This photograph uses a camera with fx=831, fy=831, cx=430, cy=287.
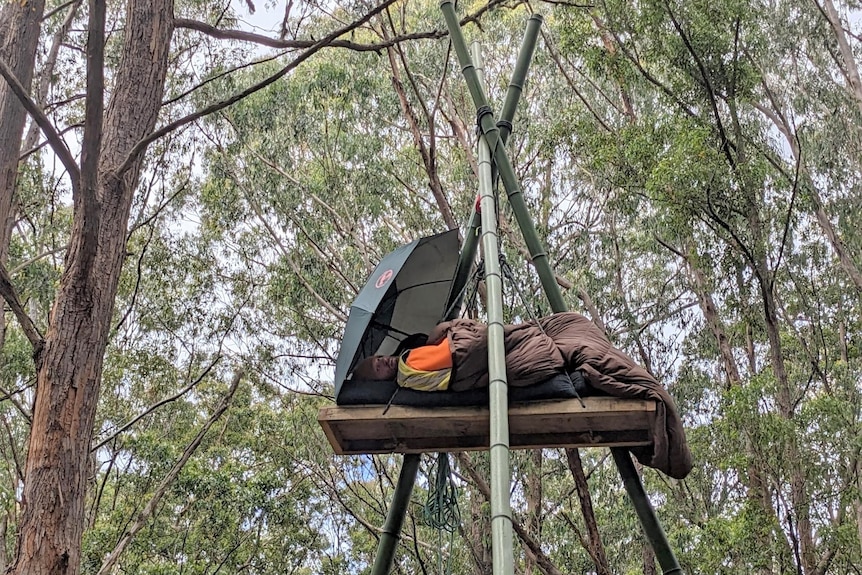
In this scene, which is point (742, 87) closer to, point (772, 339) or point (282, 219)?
point (772, 339)

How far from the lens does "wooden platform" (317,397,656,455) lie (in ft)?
8.22

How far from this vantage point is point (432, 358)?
2.61m

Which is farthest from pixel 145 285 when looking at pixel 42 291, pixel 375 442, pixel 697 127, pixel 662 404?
pixel 662 404

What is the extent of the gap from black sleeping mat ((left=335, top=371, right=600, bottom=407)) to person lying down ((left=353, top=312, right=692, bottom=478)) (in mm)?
20

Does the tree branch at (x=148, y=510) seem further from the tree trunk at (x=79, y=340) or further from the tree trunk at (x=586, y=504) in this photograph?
the tree trunk at (x=79, y=340)

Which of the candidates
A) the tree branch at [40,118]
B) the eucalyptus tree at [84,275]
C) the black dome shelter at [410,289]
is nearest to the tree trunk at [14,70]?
the eucalyptus tree at [84,275]

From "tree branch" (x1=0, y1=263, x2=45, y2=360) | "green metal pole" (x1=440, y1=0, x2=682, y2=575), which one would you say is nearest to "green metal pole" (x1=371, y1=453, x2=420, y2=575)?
"green metal pole" (x1=440, y1=0, x2=682, y2=575)

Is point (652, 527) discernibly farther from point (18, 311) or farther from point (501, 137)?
point (18, 311)

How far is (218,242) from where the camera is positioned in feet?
31.3

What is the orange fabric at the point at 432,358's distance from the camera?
2.59 m

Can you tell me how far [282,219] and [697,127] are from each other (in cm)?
449

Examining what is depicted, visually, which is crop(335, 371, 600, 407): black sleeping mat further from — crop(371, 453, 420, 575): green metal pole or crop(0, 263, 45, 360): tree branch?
crop(0, 263, 45, 360): tree branch

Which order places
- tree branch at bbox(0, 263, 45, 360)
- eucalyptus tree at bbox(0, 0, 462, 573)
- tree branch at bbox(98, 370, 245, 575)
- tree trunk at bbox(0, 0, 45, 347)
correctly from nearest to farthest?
eucalyptus tree at bbox(0, 0, 462, 573)
tree branch at bbox(0, 263, 45, 360)
tree trunk at bbox(0, 0, 45, 347)
tree branch at bbox(98, 370, 245, 575)

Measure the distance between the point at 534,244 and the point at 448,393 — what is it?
77cm
